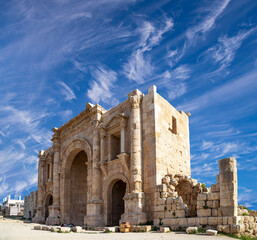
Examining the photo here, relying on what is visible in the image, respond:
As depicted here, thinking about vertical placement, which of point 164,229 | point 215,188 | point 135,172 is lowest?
point 164,229

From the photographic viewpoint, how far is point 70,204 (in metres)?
21.1

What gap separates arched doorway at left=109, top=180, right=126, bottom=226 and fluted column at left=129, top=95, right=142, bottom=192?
292 cm

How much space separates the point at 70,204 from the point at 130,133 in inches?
331

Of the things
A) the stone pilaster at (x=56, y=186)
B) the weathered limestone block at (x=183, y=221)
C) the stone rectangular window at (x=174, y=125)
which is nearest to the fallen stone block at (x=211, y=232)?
the weathered limestone block at (x=183, y=221)

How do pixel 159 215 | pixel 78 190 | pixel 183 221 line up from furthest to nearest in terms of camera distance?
pixel 78 190
pixel 159 215
pixel 183 221

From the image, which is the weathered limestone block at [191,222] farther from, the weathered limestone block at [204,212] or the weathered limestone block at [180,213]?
the weathered limestone block at [180,213]

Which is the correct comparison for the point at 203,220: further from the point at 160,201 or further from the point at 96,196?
the point at 96,196

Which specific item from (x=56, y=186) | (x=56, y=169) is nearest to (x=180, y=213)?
(x=56, y=186)

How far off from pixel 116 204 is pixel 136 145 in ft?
13.9

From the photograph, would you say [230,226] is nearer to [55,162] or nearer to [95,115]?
[95,115]

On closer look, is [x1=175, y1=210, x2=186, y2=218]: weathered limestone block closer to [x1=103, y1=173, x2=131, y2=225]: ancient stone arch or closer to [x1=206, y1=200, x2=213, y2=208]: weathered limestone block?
[x1=206, y1=200, x2=213, y2=208]: weathered limestone block

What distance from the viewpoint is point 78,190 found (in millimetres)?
21891

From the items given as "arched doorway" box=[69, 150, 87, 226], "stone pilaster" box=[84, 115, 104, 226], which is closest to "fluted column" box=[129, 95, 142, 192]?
"stone pilaster" box=[84, 115, 104, 226]

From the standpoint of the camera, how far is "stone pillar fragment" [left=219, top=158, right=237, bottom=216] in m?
11.0
